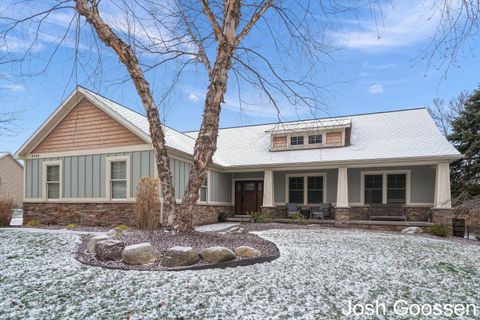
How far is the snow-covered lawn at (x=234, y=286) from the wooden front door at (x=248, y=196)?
9381 millimetres

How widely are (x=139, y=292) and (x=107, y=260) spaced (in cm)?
160

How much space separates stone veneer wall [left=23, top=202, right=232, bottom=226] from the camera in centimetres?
1097

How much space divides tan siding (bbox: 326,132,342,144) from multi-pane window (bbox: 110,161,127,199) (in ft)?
28.8

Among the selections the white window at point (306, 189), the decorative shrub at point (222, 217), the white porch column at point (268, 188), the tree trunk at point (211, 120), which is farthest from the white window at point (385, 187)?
the tree trunk at point (211, 120)

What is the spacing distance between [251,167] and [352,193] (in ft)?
14.3

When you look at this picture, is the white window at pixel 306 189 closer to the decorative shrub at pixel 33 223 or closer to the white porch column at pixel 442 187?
the white porch column at pixel 442 187

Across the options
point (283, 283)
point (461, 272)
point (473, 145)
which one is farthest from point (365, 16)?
point (473, 145)

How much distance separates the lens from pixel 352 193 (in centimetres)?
1387

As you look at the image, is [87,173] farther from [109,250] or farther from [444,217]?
[444,217]

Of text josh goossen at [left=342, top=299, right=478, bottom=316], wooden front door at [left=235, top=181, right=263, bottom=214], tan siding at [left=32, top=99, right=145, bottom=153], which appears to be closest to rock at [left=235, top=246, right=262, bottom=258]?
text josh goossen at [left=342, top=299, right=478, bottom=316]

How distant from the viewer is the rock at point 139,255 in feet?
16.2

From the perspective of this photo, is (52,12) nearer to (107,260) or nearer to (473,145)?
(107,260)

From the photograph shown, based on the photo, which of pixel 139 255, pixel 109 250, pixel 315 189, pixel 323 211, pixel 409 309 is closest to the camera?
pixel 409 309

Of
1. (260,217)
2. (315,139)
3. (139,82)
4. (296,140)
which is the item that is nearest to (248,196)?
(260,217)
